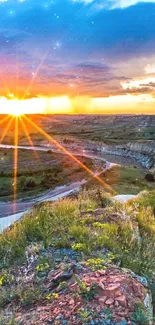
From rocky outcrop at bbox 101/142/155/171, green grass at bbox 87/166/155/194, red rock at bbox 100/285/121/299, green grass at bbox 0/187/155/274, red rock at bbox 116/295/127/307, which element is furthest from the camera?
rocky outcrop at bbox 101/142/155/171

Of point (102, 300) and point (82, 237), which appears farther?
point (82, 237)

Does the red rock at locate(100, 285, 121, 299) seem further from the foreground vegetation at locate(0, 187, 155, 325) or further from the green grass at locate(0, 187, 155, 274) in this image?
the green grass at locate(0, 187, 155, 274)

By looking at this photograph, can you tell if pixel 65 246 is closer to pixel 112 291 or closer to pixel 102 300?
pixel 112 291

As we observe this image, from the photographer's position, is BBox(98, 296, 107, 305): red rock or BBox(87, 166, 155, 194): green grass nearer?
BBox(98, 296, 107, 305): red rock

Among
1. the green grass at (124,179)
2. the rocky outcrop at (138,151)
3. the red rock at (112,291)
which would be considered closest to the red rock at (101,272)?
the red rock at (112,291)

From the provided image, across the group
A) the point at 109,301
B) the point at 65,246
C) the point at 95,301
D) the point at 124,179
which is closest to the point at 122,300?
the point at 109,301

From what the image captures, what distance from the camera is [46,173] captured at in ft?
264

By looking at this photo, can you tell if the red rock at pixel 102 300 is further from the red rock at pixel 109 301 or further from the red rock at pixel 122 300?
the red rock at pixel 122 300

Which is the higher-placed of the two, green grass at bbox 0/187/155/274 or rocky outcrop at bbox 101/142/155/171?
rocky outcrop at bbox 101/142/155/171

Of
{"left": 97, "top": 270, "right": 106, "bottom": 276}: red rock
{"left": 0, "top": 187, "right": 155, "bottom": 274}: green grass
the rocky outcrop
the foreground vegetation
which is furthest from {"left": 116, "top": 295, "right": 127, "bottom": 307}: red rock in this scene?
the rocky outcrop

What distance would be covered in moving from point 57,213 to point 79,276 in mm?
4965

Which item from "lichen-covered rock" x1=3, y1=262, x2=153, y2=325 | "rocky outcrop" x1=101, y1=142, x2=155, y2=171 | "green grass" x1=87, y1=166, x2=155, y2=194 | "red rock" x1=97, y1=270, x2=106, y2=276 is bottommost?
"green grass" x1=87, y1=166, x2=155, y2=194

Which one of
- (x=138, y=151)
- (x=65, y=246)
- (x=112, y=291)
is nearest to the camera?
(x=112, y=291)

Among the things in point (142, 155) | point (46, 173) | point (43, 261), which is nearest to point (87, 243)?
point (43, 261)
